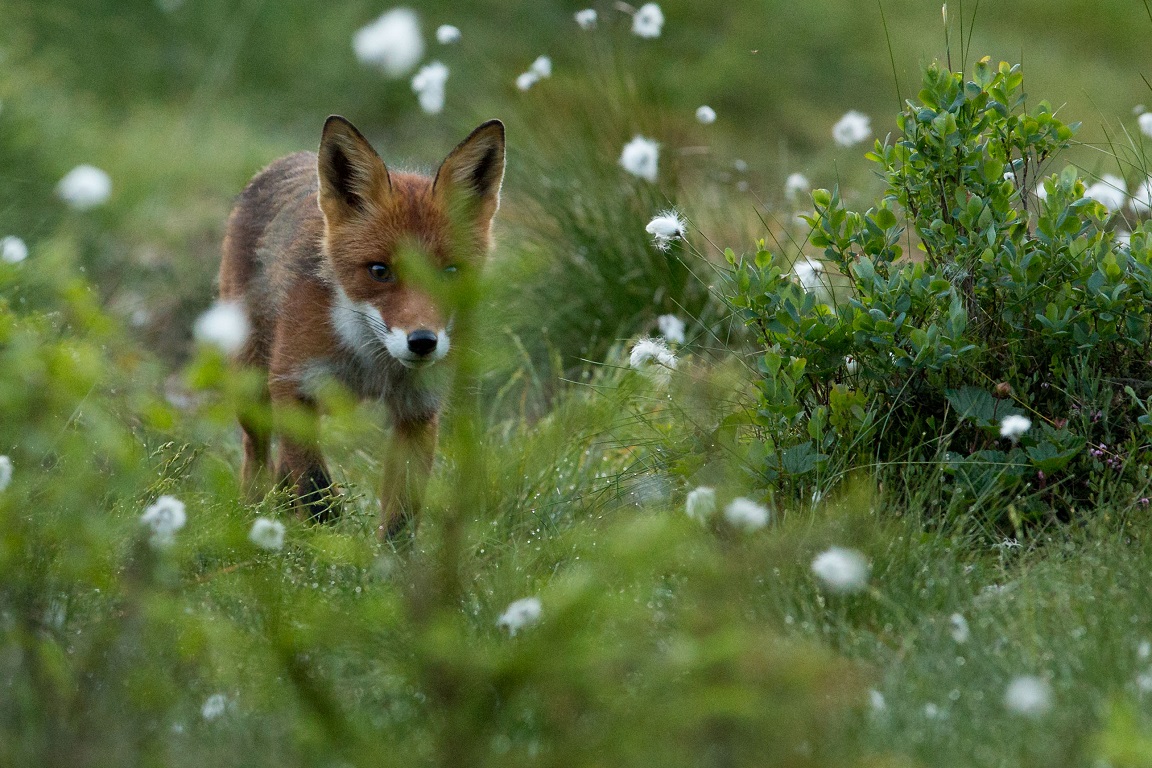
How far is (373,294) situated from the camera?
4480 millimetres

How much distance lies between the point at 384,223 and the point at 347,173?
26cm

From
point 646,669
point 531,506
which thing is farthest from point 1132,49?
point 646,669

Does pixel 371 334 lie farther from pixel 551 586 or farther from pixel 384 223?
pixel 551 586

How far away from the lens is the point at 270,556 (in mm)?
3414

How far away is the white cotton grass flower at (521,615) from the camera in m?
2.88

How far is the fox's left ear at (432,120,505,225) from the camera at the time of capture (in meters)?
4.49

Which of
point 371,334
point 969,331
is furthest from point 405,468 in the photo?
point 969,331

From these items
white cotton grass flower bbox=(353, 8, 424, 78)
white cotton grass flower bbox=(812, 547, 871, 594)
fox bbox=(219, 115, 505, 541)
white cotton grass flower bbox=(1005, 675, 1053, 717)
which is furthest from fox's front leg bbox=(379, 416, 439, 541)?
white cotton grass flower bbox=(1005, 675, 1053, 717)

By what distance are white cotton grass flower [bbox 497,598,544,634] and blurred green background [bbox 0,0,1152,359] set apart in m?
3.32

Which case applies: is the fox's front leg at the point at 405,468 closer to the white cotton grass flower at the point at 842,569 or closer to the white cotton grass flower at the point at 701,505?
the white cotton grass flower at the point at 701,505

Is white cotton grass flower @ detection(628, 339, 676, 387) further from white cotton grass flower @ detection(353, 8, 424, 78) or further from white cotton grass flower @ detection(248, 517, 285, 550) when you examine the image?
white cotton grass flower @ detection(248, 517, 285, 550)

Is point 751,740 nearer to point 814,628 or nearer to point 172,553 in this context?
point 814,628

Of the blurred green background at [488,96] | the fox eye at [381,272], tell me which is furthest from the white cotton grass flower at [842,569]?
the blurred green background at [488,96]

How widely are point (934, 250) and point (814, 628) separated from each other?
1.54 m
